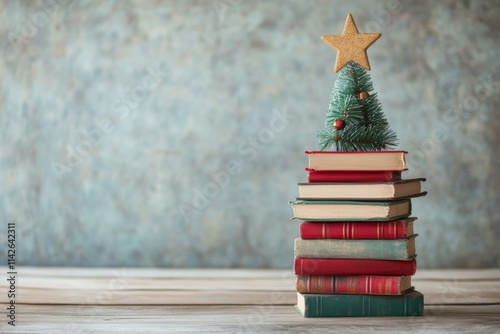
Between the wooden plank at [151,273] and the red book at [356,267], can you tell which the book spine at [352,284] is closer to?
the red book at [356,267]

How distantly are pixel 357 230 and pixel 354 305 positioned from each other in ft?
0.63

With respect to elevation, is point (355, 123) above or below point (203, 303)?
above

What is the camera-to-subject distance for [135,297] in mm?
2420

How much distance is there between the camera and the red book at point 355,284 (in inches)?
76.3

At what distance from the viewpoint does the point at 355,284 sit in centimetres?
195

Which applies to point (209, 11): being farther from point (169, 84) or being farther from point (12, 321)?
point (12, 321)

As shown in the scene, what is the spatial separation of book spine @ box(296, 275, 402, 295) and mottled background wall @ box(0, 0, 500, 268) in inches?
55.4

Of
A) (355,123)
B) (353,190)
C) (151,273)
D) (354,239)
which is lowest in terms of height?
(151,273)

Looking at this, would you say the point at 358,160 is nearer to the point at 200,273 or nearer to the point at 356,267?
the point at 356,267

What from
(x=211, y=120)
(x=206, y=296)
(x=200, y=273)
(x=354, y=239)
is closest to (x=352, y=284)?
(x=354, y=239)

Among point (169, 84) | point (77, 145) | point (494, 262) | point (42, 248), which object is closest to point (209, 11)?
point (169, 84)

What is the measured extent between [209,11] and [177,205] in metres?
0.87

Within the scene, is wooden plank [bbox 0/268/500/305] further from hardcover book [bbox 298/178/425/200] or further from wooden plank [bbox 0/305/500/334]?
hardcover book [bbox 298/178/425/200]

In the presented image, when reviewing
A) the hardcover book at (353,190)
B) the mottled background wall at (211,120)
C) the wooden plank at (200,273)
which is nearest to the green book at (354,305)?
the hardcover book at (353,190)
